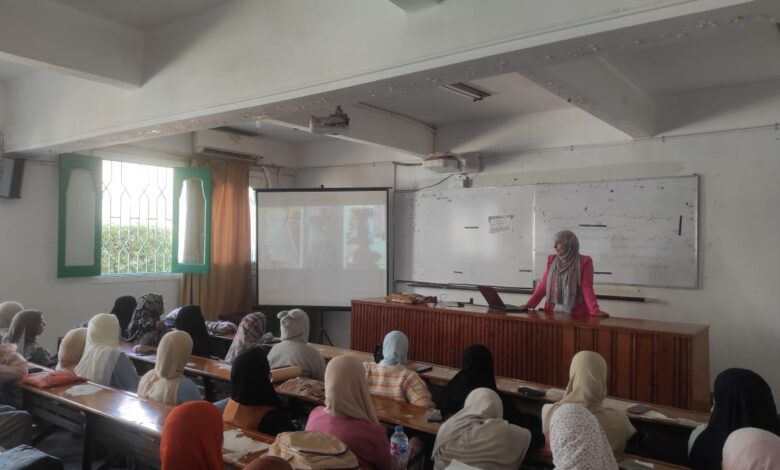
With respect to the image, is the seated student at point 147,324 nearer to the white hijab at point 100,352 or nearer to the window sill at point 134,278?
the white hijab at point 100,352

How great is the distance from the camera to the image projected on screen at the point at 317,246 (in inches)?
274

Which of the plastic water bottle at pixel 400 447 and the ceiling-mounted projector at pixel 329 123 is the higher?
the ceiling-mounted projector at pixel 329 123

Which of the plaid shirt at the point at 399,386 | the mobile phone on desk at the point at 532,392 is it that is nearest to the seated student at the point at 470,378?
the plaid shirt at the point at 399,386

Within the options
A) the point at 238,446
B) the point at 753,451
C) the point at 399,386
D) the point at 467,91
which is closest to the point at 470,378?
the point at 399,386

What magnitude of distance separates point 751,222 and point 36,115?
658cm

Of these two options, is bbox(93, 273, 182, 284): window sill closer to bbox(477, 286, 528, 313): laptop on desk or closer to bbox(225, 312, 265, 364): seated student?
bbox(225, 312, 265, 364): seated student

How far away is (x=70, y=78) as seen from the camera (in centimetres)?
459

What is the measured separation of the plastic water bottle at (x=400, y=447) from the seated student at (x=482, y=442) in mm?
232

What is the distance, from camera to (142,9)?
11.4ft

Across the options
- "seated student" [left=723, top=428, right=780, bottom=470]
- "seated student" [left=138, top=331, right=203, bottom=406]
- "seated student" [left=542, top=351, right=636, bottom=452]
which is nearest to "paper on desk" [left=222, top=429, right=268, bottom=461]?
"seated student" [left=138, top=331, right=203, bottom=406]

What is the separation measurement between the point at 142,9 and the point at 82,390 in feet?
8.12

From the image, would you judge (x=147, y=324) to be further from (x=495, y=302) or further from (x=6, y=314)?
(x=495, y=302)

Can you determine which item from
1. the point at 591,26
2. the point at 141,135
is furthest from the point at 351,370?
the point at 141,135

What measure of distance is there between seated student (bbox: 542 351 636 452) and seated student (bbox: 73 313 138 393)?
288 centimetres
